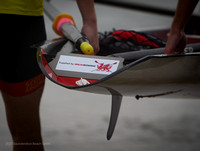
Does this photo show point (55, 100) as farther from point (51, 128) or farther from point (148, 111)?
point (148, 111)

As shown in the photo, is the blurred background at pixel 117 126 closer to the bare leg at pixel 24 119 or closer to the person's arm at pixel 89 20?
the bare leg at pixel 24 119

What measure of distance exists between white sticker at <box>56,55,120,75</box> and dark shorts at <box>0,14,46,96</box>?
0.54 feet

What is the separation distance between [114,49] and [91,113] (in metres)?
A: 0.78

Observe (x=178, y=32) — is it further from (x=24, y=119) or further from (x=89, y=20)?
(x=24, y=119)

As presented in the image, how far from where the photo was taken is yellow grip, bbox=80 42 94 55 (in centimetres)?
61

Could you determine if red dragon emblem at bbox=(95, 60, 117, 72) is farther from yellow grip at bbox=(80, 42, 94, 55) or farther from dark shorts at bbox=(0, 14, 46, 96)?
dark shorts at bbox=(0, 14, 46, 96)

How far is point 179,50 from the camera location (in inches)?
24.0

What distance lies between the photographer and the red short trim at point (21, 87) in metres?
0.73

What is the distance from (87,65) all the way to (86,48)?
0.19 ft

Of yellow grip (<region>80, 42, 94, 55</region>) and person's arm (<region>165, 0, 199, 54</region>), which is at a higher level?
Result: person's arm (<region>165, 0, 199, 54</region>)

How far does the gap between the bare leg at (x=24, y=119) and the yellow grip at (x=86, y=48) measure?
0.76 feet

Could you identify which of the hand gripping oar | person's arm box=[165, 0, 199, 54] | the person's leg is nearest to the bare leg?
the person's leg

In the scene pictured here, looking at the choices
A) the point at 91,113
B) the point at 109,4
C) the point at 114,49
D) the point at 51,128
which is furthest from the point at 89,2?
the point at 109,4

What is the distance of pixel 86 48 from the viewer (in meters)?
0.61
